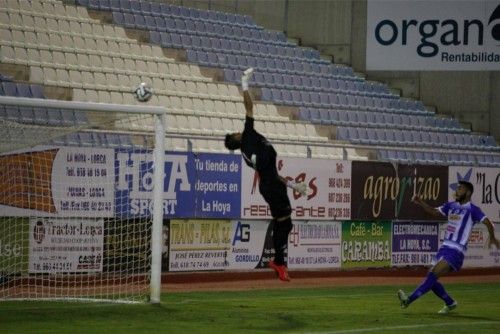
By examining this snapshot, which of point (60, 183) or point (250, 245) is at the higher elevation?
point (60, 183)

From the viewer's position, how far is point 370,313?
15.5m

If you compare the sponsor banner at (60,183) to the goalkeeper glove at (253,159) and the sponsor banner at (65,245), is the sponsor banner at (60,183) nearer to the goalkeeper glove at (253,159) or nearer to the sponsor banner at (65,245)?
the sponsor banner at (65,245)

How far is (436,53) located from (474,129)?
8.59ft

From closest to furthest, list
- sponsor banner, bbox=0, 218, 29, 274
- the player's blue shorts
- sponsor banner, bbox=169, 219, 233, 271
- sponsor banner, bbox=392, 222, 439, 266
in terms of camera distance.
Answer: the player's blue shorts → sponsor banner, bbox=0, 218, 29, 274 → sponsor banner, bbox=169, 219, 233, 271 → sponsor banner, bbox=392, 222, 439, 266

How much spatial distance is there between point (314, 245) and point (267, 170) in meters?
10.1

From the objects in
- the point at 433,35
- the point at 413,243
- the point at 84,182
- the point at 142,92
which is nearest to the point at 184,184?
the point at 84,182

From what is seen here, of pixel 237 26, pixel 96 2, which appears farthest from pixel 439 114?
pixel 96 2

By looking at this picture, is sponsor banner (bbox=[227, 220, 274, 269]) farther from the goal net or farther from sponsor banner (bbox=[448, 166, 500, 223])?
sponsor banner (bbox=[448, 166, 500, 223])

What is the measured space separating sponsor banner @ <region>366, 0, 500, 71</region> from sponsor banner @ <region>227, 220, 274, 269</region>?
11.9 metres

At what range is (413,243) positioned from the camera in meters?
27.0

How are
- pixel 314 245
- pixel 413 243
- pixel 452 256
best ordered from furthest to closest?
pixel 413 243
pixel 314 245
pixel 452 256

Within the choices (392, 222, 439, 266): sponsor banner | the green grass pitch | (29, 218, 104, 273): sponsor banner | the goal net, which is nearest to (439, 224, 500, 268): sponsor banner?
(392, 222, 439, 266): sponsor banner

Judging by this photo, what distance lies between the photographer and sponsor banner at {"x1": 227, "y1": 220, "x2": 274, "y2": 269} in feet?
74.2

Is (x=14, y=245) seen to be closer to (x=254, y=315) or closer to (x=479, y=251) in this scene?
(x=254, y=315)
